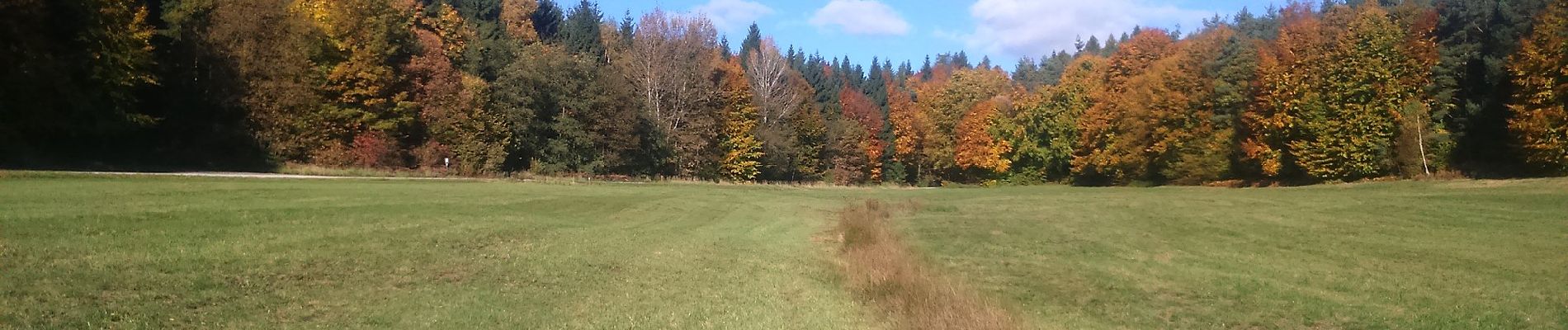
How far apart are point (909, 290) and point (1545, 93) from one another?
1785 inches

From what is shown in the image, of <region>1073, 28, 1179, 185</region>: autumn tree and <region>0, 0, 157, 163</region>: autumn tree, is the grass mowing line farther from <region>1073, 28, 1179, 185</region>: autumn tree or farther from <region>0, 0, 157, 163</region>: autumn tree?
<region>1073, 28, 1179, 185</region>: autumn tree

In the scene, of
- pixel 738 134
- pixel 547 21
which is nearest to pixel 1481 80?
pixel 738 134

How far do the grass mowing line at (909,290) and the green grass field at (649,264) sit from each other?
0.47 meters

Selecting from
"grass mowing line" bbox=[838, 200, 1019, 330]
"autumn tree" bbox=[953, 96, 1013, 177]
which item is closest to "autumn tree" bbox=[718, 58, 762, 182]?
"autumn tree" bbox=[953, 96, 1013, 177]

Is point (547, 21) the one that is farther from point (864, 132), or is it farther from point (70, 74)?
point (70, 74)

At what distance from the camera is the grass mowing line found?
497 inches

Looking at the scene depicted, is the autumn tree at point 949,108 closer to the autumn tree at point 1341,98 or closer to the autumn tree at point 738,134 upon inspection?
the autumn tree at point 738,134

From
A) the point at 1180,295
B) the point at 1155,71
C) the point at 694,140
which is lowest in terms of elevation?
the point at 1180,295

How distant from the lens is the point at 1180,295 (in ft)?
51.8

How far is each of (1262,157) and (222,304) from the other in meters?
66.0

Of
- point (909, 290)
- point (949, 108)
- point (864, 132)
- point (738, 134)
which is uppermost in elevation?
point (949, 108)

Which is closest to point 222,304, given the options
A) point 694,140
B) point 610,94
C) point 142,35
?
point 142,35

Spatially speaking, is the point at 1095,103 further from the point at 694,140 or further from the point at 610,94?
the point at 610,94

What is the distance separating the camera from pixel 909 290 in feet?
49.3
